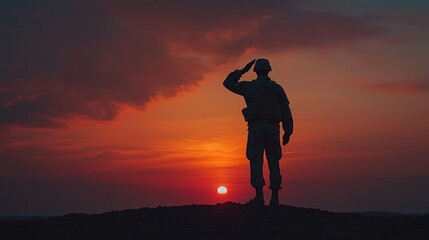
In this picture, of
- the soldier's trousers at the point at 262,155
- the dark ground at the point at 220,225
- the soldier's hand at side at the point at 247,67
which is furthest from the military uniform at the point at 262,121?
the dark ground at the point at 220,225

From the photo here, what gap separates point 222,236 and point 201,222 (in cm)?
153

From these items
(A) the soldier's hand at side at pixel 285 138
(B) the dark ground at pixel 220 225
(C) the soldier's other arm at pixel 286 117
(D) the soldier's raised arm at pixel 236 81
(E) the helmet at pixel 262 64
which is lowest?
(B) the dark ground at pixel 220 225

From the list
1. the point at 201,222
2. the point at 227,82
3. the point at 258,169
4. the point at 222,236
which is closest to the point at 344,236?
the point at 222,236

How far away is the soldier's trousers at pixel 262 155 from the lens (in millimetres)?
18031

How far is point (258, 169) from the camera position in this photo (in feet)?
59.1

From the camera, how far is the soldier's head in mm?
18281

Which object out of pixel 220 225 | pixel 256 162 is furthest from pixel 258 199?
pixel 220 225

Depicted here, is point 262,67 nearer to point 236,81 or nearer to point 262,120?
point 236,81

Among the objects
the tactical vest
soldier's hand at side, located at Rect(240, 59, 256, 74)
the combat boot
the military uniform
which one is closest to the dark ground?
the combat boot

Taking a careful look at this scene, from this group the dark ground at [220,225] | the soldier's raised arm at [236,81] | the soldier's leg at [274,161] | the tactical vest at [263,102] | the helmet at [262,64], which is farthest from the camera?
the soldier's raised arm at [236,81]

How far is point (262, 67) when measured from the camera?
1825 centimetres

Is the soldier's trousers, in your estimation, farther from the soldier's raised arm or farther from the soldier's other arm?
the soldier's raised arm

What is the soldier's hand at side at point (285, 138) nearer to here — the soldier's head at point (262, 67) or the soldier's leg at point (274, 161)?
the soldier's leg at point (274, 161)

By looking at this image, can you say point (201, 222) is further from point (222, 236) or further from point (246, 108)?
point (246, 108)
